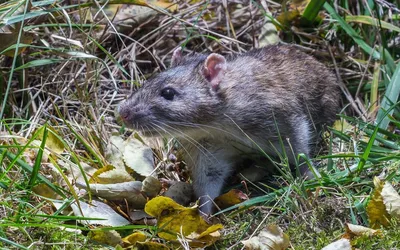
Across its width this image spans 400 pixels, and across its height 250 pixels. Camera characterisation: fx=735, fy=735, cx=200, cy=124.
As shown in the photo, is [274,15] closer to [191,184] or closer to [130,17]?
[130,17]

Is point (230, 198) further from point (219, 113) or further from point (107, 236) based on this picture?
point (107, 236)

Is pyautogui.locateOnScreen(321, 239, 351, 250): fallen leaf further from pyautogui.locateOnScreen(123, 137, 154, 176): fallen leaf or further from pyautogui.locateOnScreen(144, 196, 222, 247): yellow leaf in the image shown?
pyautogui.locateOnScreen(123, 137, 154, 176): fallen leaf

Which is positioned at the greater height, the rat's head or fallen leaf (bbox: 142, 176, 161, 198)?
the rat's head

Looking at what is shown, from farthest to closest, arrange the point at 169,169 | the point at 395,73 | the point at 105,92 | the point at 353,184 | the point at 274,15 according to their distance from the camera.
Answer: the point at 274,15 < the point at 105,92 < the point at 395,73 < the point at 169,169 < the point at 353,184

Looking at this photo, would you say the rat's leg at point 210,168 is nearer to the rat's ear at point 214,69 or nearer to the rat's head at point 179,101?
the rat's head at point 179,101

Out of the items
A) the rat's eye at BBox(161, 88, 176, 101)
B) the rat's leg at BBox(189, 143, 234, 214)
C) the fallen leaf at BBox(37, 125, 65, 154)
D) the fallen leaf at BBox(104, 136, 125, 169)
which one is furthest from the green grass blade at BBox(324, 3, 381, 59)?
the fallen leaf at BBox(37, 125, 65, 154)

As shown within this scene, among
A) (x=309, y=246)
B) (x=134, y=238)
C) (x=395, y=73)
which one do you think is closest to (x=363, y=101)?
(x=395, y=73)

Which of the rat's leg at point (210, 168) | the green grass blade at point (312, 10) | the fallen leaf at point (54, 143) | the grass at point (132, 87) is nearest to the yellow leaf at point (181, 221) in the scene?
the grass at point (132, 87)
